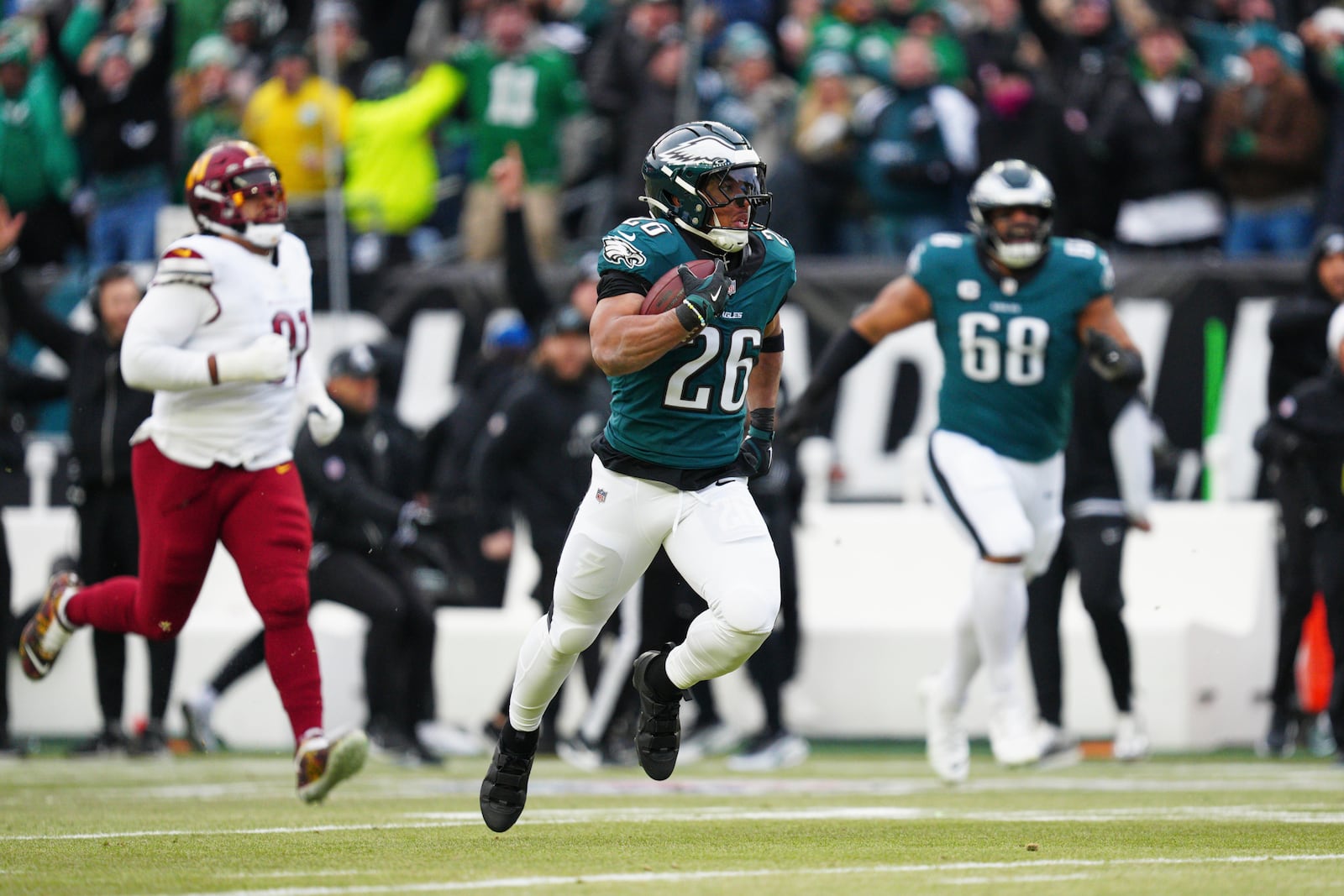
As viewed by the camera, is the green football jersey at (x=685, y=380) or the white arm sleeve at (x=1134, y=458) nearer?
the green football jersey at (x=685, y=380)

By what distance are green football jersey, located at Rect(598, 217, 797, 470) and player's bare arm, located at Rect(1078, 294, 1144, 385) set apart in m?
2.33

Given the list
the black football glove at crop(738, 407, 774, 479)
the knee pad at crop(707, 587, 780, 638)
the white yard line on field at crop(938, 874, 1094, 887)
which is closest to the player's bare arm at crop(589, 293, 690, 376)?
the black football glove at crop(738, 407, 774, 479)

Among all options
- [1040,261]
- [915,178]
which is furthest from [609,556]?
[915,178]

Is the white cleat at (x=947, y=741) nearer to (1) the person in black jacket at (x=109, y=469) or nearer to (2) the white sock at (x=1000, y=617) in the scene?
(2) the white sock at (x=1000, y=617)

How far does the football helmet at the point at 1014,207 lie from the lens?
28.8 feet

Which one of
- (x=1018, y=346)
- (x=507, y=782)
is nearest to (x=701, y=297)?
(x=507, y=782)

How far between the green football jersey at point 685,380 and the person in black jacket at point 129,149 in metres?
9.43

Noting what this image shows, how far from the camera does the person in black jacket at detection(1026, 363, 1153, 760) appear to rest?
10.0m

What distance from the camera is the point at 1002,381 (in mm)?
8734

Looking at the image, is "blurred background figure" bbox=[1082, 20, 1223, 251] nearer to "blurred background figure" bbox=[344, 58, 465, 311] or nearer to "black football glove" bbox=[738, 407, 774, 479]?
"blurred background figure" bbox=[344, 58, 465, 311]

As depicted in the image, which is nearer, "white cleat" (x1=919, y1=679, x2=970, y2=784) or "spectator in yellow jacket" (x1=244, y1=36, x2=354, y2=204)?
"white cleat" (x1=919, y1=679, x2=970, y2=784)

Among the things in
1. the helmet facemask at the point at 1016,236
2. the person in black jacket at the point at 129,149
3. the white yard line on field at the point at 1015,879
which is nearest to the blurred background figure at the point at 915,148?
the helmet facemask at the point at 1016,236

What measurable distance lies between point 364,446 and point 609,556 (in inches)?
187

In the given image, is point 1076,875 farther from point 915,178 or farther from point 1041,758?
point 915,178
